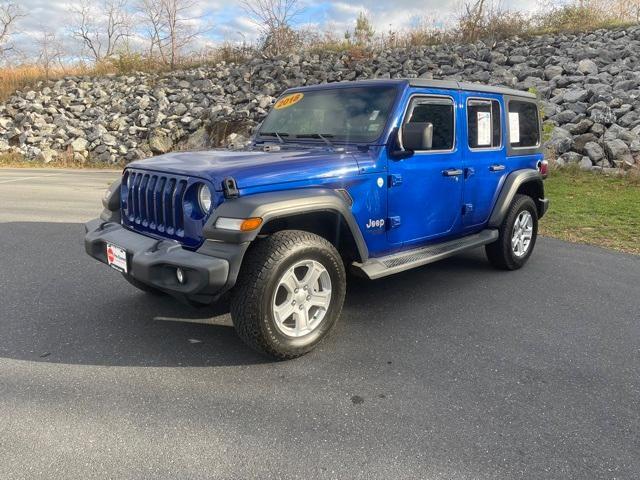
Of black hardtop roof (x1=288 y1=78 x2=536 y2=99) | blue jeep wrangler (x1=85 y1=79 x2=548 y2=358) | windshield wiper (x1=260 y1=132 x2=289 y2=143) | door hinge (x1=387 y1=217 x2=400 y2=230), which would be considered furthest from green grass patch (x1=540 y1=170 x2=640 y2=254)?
windshield wiper (x1=260 y1=132 x2=289 y2=143)

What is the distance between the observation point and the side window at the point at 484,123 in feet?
15.1

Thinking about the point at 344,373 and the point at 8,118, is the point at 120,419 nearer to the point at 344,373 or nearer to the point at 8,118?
the point at 344,373

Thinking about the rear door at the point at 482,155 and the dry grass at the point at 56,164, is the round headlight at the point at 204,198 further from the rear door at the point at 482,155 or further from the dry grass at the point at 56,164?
the dry grass at the point at 56,164

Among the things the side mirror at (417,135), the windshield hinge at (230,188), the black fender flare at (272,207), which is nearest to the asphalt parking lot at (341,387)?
the black fender flare at (272,207)

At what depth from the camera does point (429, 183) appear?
4.11 m

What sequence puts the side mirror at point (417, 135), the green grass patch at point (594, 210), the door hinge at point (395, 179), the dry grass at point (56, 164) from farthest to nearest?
the dry grass at point (56, 164) < the green grass patch at point (594, 210) < the door hinge at point (395, 179) < the side mirror at point (417, 135)

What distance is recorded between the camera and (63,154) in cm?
1767

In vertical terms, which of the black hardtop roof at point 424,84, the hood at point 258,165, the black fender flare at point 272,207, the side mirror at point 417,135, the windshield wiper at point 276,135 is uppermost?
the black hardtop roof at point 424,84

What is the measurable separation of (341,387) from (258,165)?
1524mm

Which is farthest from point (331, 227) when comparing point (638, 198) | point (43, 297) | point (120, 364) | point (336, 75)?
point (336, 75)

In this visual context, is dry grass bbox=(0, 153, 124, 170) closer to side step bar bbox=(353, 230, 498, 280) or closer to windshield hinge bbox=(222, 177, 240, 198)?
side step bar bbox=(353, 230, 498, 280)

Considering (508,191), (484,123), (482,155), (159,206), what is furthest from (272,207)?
(508,191)

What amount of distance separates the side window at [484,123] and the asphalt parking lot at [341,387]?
1.43 metres

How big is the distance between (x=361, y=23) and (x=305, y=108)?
19.9 metres
